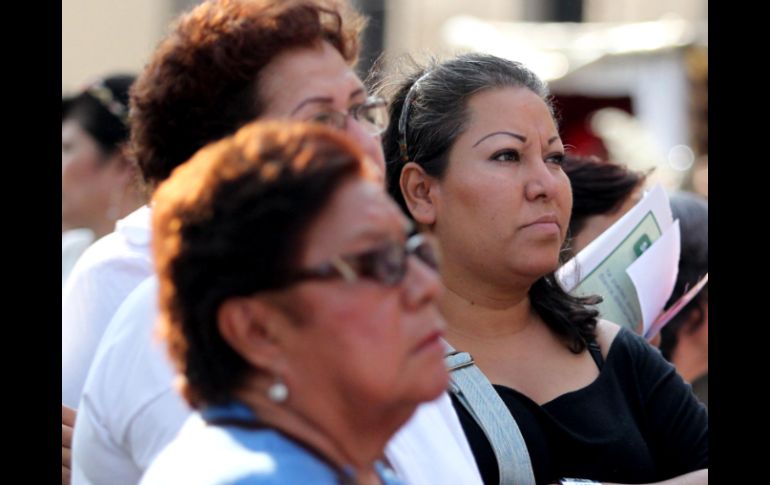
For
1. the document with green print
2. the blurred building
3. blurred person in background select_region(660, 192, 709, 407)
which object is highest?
the document with green print

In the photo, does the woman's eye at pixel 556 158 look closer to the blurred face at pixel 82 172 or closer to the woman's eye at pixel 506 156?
the woman's eye at pixel 506 156

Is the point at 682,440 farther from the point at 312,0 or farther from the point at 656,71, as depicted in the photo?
the point at 656,71

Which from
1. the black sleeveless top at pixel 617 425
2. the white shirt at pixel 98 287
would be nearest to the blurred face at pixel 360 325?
the white shirt at pixel 98 287

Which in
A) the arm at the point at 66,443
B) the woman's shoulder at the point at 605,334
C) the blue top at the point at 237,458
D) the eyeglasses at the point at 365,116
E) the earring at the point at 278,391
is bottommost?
the woman's shoulder at the point at 605,334

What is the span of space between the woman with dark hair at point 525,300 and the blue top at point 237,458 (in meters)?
1.13

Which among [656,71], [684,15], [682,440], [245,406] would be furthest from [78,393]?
[684,15]

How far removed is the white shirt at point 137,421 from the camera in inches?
88.7

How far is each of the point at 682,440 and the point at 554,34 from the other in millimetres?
10907

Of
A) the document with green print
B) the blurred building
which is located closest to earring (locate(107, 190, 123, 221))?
the document with green print

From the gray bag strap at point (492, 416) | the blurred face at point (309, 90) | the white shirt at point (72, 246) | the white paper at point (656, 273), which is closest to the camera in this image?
the blurred face at point (309, 90)

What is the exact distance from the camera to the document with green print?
353 cm

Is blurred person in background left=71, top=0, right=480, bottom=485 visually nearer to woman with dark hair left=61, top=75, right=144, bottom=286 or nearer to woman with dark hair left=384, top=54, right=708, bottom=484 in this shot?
woman with dark hair left=384, top=54, right=708, bottom=484

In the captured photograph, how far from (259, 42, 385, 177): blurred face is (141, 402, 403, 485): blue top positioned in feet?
2.38
